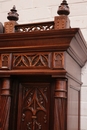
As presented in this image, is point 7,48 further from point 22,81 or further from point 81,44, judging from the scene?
point 81,44

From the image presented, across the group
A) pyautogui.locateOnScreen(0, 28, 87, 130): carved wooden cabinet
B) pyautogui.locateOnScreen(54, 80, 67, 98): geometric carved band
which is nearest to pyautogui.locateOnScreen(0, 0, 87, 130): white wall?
pyautogui.locateOnScreen(0, 28, 87, 130): carved wooden cabinet

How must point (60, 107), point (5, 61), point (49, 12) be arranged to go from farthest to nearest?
point (49, 12) → point (5, 61) → point (60, 107)

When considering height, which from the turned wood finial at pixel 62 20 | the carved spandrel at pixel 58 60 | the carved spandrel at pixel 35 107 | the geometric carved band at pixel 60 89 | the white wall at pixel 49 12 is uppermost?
the white wall at pixel 49 12

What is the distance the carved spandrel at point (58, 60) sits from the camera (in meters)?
0.98

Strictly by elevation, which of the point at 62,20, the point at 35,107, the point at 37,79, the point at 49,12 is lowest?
the point at 35,107

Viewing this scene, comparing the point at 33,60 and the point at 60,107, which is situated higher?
the point at 33,60

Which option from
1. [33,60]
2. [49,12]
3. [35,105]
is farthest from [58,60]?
[49,12]

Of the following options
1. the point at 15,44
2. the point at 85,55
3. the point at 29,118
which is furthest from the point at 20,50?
the point at 85,55

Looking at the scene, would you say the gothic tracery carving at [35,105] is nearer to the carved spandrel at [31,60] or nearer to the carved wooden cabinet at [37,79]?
the carved wooden cabinet at [37,79]

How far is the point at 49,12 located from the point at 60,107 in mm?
877

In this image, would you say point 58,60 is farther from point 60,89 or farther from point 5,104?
point 5,104

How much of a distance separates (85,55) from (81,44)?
0.67 ft

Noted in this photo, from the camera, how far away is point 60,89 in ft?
3.18

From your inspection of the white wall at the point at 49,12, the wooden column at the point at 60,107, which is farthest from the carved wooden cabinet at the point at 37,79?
the white wall at the point at 49,12
